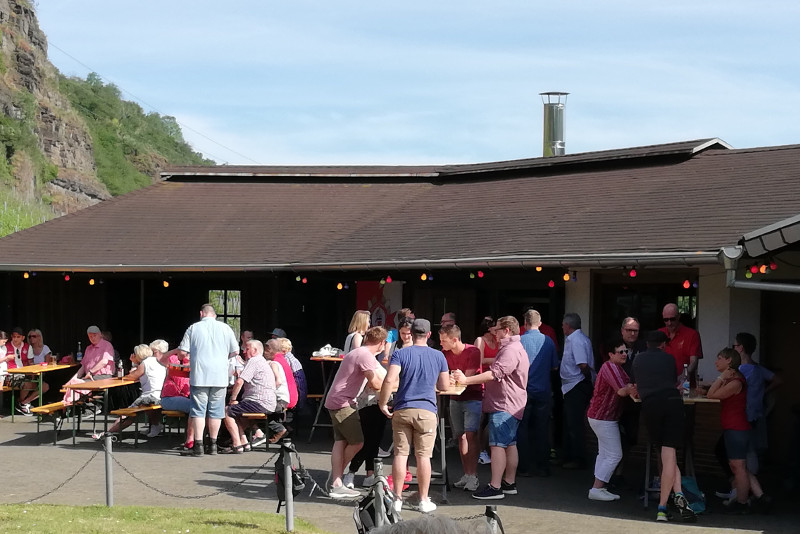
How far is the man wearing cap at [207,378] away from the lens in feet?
39.7

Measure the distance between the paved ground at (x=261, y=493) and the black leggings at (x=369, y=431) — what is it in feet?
1.67

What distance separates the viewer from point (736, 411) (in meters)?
9.25

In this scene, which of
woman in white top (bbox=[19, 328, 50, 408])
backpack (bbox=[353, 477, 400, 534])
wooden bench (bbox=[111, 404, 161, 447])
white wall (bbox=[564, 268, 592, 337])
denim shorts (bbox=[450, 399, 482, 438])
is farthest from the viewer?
woman in white top (bbox=[19, 328, 50, 408])

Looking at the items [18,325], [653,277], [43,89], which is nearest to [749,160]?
[653,277]

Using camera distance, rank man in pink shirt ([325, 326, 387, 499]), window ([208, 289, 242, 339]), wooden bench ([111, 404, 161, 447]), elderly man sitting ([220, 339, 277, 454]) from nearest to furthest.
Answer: man in pink shirt ([325, 326, 387, 499]), elderly man sitting ([220, 339, 277, 454]), wooden bench ([111, 404, 161, 447]), window ([208, 289, 242, 339])

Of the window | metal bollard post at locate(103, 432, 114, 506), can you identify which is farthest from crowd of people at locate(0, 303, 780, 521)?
the window

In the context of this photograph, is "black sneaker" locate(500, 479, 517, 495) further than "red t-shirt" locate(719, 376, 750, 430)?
Yes

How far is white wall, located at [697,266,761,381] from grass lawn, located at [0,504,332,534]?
17.3 feet

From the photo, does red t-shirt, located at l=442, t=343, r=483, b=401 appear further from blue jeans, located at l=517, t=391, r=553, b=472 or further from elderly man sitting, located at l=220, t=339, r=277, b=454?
elderly man sitting, located at l=220, t=339, r=277, b=454

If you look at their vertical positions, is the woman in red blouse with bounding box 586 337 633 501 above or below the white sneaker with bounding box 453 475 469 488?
above

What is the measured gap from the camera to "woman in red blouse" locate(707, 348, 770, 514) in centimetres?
912

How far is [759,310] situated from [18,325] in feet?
40.0

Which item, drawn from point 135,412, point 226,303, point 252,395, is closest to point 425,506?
point 252,395

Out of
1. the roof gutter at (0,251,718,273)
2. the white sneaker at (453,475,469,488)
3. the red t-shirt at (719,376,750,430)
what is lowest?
the white sneaker at (453,475,469,488)
